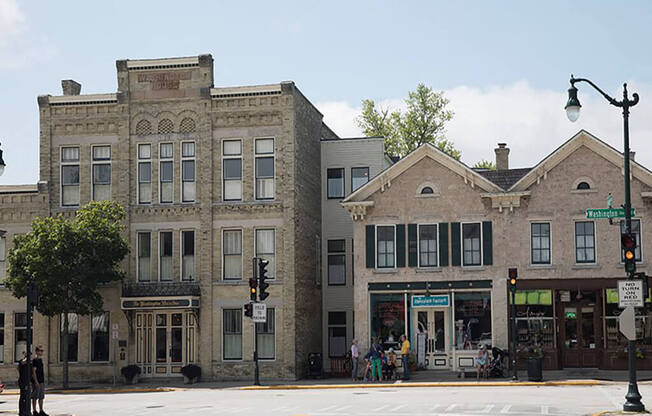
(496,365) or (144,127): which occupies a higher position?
(144,127)

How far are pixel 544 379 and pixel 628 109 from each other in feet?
46.6

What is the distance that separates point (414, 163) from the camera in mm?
40531

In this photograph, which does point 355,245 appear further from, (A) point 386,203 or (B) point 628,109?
(B) point 628,109

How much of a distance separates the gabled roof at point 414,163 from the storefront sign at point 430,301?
4.74 metres

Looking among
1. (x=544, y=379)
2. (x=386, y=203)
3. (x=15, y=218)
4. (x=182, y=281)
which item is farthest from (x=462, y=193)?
(x=15, y=218)

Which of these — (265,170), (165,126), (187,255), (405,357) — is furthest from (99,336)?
(405,357)

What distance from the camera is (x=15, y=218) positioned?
144 ft

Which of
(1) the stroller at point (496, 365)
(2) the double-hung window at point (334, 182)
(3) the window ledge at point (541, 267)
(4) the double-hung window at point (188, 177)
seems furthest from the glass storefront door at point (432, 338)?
(4) the double-hung window at point (188, 177)

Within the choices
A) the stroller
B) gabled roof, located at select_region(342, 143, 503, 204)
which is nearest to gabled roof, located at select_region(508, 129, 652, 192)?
gabled roof, located at select_region(342, 143, 503, 204)

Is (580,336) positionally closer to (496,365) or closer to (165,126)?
(496,365)

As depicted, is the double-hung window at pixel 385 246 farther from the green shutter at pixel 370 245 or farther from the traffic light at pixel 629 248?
the traffic light at pixel 629 248

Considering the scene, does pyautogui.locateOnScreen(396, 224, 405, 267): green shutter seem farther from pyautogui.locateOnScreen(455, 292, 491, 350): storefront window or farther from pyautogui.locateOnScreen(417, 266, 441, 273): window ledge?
pyautogui.locateOnScreen(455, 292, 491, 350): storefront window

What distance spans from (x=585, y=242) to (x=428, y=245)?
627 centimetres

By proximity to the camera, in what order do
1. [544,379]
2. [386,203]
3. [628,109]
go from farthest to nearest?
[386,203], [544,379], [628,109]
